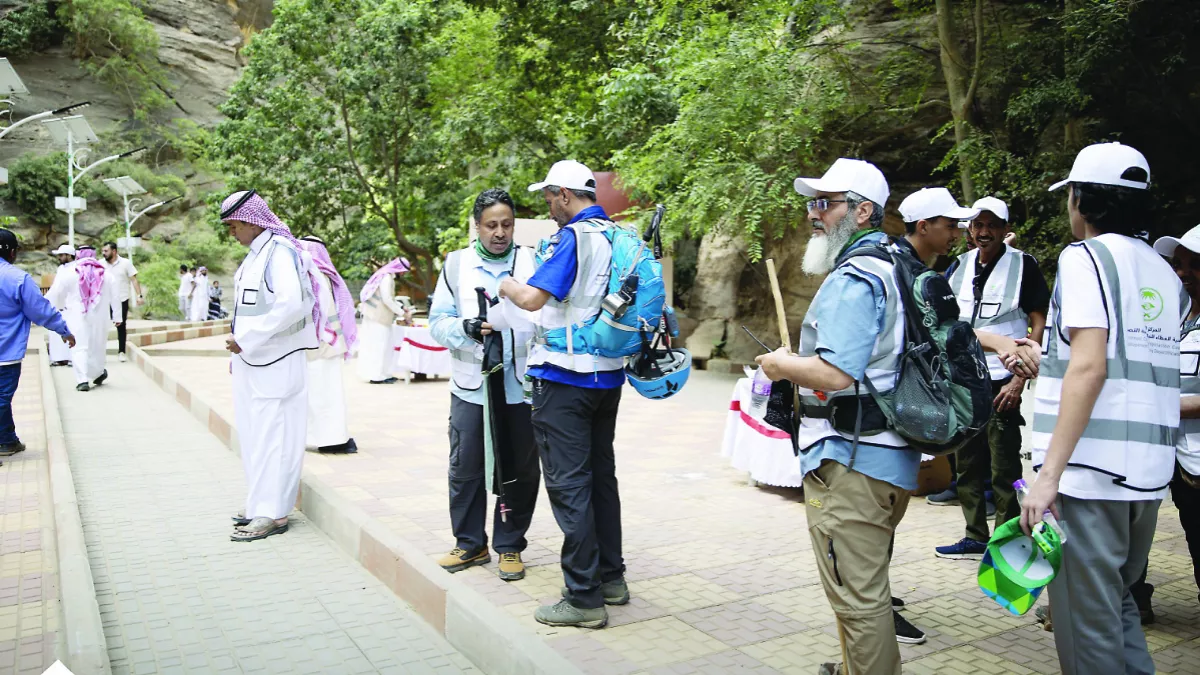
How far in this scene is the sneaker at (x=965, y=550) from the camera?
16.5 feet

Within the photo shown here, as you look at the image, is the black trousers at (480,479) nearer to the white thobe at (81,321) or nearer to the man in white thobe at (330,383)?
the man in white thobe at (330,383)

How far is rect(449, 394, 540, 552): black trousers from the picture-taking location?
4766mm

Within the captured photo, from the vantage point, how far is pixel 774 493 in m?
6.62

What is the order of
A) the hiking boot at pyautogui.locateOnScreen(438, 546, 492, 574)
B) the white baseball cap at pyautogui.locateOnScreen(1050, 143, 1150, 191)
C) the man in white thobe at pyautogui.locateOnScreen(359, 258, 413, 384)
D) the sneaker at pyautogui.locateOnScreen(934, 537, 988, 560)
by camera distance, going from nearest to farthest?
1. the white baseball cap at pyautogui.locateOnScreen(1050, 143, 1150, 191)
2. the hiking boot at pyautogui.locateOnScreen(438, 546, 492, 574)
3. the sneaker at pyautogui.locateOnScreen(934, 537, 988, 560)
4. the man in white thobe at pyautogui.locateOnScreen(359, 258, 413, 384)

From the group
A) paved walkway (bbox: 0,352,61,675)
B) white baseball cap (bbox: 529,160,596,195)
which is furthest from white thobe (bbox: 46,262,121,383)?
white baseball cap (bbox: 529,160,596,195)

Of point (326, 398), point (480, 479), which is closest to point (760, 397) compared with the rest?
point (480, 479)

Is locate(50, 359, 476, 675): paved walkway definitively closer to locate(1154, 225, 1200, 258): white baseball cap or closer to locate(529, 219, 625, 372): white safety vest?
locate(529, 219, 625, 372): white safety vest

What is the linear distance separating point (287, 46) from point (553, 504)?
23.4 m

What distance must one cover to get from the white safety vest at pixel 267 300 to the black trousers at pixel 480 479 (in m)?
1.51

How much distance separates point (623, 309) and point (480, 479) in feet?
5.01

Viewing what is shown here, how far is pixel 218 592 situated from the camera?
473 cm

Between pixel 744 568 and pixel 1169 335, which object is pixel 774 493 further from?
pixel 1169 335

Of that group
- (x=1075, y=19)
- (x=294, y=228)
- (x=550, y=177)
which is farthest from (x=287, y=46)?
(x=550, y=177)

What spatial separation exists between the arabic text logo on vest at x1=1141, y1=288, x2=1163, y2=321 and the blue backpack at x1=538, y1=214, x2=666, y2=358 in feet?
5.86
